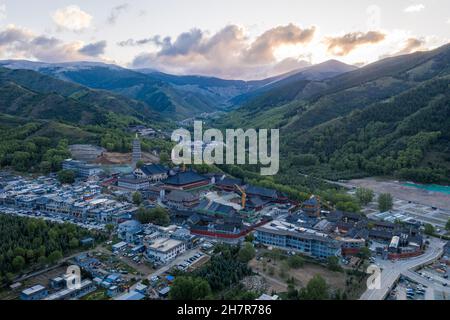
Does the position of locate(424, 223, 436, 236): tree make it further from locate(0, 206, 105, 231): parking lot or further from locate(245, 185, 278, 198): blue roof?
locate(0, 206, 105, 231): parking lot

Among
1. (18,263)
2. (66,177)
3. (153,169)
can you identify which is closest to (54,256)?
(18,263)

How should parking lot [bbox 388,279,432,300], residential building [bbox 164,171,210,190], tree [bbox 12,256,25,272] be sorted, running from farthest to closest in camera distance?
residential building [bbox 164,171,210,190]
tree [bbox 12,256,25,272]
parking lot [bbox 388,279,432,300]

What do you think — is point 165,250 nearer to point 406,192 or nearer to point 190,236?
point 190,236

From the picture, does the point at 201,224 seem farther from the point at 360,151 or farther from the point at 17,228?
the point at 360,151

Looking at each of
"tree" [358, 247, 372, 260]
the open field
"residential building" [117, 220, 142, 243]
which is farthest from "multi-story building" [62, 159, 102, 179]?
"tree" [358, 247, 372, 260]
